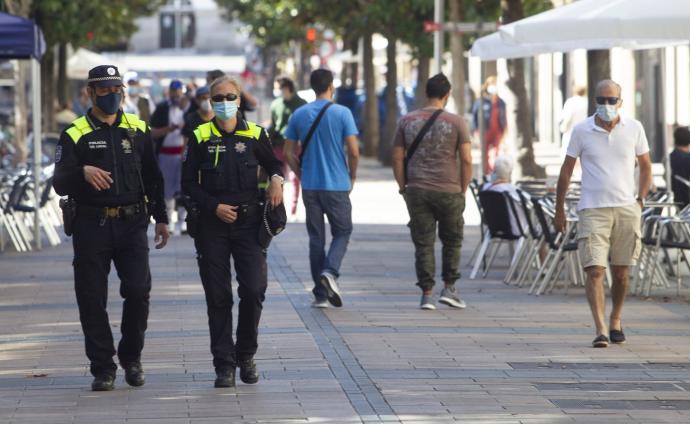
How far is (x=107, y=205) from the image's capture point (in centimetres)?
891

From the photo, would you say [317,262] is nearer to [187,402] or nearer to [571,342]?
[571,342]

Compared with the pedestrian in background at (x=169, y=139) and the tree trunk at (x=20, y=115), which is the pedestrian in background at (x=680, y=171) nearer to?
the pedestrian in background at (x=169, y=139)

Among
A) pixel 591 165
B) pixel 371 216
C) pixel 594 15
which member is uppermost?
pixel 594 15

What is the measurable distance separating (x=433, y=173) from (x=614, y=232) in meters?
2.06

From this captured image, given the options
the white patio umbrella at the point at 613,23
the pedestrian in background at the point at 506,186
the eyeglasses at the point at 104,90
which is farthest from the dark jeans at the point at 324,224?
the eyeglasses at the point at 104,90

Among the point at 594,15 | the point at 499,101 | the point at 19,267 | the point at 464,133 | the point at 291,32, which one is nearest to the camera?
the point at 464,133

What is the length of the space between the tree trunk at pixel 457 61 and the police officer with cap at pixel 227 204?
18932 millimetres

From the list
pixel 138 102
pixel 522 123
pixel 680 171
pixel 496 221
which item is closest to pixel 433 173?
pixel 496 221

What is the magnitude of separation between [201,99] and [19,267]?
2.48 m

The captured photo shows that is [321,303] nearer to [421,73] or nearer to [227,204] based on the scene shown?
[227,204]

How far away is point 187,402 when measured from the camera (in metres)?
8.69

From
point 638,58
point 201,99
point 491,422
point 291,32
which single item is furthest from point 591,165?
point 291,32

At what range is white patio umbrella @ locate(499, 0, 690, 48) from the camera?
1312 centimetres

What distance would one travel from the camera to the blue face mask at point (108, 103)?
889cm
